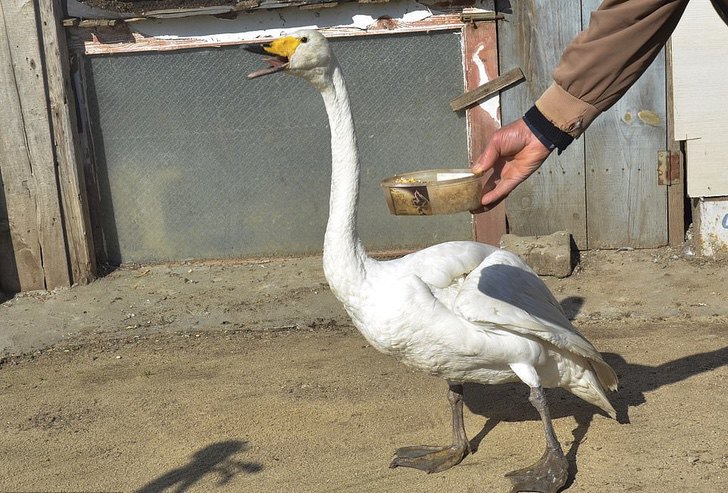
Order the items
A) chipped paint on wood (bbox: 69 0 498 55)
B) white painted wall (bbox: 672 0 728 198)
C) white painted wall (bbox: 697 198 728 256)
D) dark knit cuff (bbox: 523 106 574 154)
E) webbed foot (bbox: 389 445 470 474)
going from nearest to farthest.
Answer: dark knit cuff (bbox: 523 106 574 154)
webbed foot (bbox: 389 445 470 474)
white painted wall (bbox: 672 0 728 198)
white painted wall (bbox: 697 198 728 256)
chipped paint on wood (bbox: 69 0 498 55)

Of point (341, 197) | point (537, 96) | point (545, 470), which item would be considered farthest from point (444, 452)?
point (537, 96)

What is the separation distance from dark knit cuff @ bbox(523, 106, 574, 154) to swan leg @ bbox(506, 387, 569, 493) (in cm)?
141

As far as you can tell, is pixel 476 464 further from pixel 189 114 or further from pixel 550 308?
pixel 189 114

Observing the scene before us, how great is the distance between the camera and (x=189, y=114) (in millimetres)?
8906

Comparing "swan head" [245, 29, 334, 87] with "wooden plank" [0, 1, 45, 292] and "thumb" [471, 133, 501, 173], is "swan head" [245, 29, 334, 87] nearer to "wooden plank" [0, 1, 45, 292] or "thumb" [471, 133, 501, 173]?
"thumb" [471, 133, 501, 173]

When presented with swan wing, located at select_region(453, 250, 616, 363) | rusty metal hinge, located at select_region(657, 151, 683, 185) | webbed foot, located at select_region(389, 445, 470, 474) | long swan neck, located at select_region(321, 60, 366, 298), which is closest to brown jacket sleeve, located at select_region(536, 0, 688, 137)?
swan wing, located at select_region(453, 250, 616, 363)

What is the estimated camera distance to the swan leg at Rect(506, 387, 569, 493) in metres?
4.87

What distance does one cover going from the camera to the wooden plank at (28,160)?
834 centimetres

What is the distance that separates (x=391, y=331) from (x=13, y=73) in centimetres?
515

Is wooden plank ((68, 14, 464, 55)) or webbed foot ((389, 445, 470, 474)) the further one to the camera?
wooden plank ((68, 14, 464, 55))

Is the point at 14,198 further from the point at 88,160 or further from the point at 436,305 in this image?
the point at 436,305

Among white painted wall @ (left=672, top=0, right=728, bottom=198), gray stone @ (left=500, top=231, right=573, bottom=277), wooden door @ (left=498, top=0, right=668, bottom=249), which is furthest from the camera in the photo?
wooden door @ (left=498, top=0, right=668, bottom=249)

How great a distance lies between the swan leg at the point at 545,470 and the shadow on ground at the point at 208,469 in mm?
1415

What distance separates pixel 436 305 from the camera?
15.8ft
